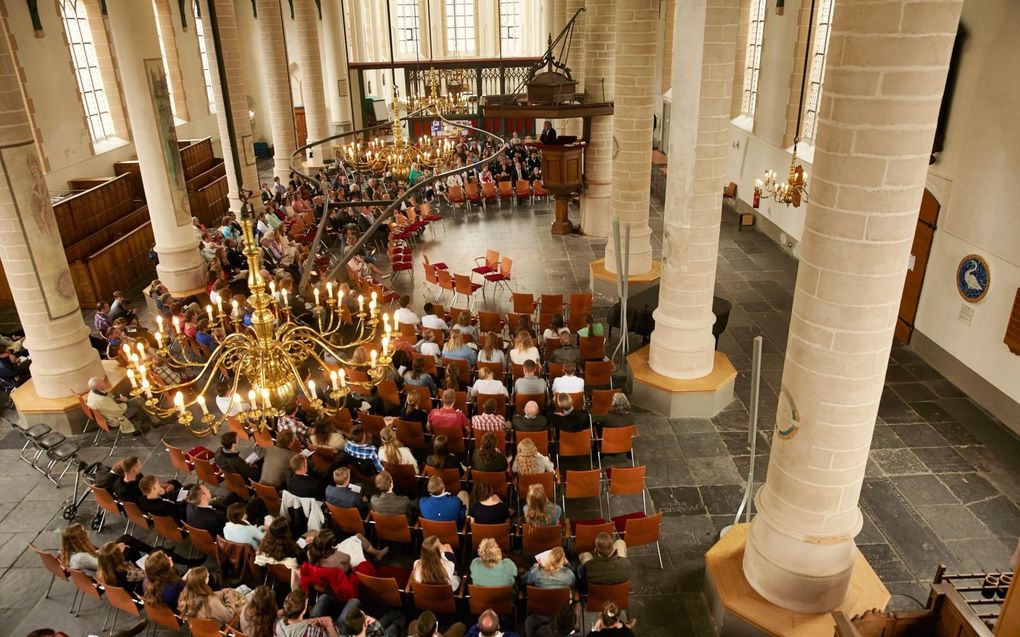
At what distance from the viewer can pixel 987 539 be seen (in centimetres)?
729

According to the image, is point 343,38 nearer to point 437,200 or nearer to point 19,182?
point 437,200

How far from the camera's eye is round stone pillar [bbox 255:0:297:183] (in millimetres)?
19766

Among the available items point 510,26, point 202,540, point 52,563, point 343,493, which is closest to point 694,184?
point 343,493

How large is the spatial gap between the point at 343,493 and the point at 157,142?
8.14 metres

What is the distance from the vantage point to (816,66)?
14.4 metres

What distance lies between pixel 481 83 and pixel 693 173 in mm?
21209

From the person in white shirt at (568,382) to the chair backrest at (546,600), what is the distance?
10.5 ft

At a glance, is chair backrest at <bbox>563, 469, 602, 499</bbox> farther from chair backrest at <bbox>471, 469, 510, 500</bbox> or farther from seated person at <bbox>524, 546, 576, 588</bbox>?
seated person at <bbox>524, 546, 576, 588</bbox>

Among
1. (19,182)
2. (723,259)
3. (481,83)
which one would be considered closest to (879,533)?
(723,259)

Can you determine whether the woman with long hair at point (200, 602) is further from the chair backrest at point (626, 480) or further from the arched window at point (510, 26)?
the arched window at point (510, 26)

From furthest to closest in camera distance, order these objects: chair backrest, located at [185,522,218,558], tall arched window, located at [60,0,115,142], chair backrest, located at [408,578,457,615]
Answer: tall arched window, located at [60,0,115,142]
chair backrest, located at [185,522,218,558]
chair backrest, located at [408,578,457,615]

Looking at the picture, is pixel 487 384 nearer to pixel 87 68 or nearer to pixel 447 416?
pixel 447 416

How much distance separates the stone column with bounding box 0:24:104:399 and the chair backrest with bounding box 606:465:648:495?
7.38 metres

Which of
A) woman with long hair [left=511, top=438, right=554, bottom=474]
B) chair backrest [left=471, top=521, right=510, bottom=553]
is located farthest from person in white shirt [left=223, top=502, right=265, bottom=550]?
woman with long hair [left=511, top=438, right=554, bottom=474]
